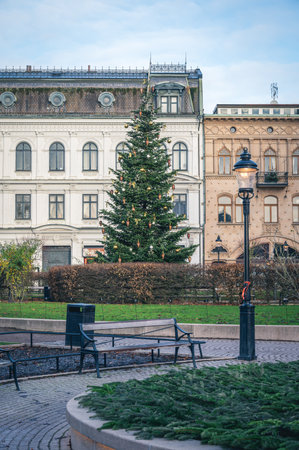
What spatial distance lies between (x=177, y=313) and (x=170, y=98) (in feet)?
89.4

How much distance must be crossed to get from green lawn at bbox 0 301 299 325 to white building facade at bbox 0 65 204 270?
19.9 metres

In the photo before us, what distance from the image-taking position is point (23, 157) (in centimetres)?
4416

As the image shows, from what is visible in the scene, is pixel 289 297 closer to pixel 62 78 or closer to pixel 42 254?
pixel 42 254

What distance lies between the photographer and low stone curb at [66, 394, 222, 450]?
4745mm

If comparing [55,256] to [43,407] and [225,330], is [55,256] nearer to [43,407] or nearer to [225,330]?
[225,330]

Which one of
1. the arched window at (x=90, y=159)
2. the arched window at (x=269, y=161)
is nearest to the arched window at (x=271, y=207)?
the arched window at (x=269, y=161)

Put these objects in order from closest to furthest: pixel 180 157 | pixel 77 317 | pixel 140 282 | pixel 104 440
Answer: pixel 104 440 → pixel 77 317 → pixel 140 282 → pixel 180 157

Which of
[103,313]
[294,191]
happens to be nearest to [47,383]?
[103,313]

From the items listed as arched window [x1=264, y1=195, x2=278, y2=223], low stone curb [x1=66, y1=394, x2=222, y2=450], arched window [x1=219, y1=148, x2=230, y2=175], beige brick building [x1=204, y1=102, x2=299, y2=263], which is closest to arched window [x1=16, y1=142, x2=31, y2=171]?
beige brick building [x1=204, y1=102, x2=299, y2=263]

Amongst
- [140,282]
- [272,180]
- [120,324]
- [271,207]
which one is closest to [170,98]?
[272,180]

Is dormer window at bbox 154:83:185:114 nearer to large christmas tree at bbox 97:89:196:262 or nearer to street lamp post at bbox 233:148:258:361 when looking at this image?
large christmas tree at bbox 97:89:196:262

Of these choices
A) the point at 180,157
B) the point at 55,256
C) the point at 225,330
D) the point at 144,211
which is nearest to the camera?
the point at 225,330

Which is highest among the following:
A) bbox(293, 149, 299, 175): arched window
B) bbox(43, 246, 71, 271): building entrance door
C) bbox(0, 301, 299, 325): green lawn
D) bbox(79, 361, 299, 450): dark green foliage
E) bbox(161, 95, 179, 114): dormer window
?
bbox(161, 95, 179, 114): dormer window

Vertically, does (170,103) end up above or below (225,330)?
above
